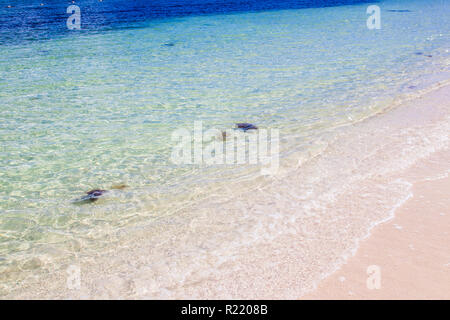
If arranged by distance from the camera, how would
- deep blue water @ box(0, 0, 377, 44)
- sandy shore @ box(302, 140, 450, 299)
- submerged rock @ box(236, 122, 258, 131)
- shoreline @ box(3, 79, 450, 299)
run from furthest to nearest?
deep blue water @ box(0, 0, 377, 44), submerged rock @ box(236, 122, 258, 131), shoreline @ box(3, 79, 450, 299), sandy shore @ box(302, 140, 450, 299)

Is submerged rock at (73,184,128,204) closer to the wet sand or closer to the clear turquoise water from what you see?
the clear turquoise water

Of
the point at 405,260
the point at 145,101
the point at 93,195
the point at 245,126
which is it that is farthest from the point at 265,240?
the point at 145,101

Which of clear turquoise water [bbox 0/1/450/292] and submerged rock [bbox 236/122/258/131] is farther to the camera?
submerged rock [bbox 236/122/258/131]

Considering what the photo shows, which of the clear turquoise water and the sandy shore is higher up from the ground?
the clear turquoise water

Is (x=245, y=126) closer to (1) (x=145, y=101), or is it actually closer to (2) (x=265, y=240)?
(1) (x=145, y=101)

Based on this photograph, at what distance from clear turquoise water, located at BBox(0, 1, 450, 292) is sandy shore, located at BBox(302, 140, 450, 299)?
273 cm

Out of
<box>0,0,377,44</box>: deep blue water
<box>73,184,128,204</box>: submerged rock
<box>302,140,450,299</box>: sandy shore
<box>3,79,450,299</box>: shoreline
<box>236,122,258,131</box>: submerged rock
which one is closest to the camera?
<box>302,140,450,299</box>: sandy shore

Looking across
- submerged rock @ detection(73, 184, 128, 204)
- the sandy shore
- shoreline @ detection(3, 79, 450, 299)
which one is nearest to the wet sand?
the sandy shore

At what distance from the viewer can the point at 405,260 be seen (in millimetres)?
4246

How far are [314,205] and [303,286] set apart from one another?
1788 millimetres

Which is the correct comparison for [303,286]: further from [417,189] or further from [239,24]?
[239,24]

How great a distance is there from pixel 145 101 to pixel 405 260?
326 inches

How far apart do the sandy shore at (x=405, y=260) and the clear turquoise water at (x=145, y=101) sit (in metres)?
2.73

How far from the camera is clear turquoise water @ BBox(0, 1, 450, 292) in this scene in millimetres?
5840
